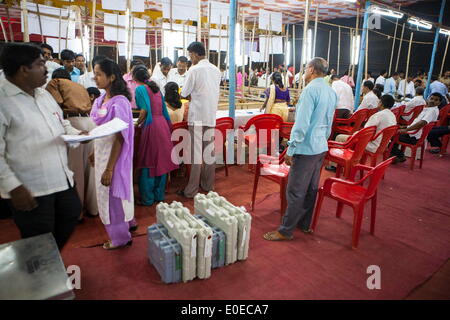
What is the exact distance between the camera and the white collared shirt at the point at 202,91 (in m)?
3.33

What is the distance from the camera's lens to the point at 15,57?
1.51 metres

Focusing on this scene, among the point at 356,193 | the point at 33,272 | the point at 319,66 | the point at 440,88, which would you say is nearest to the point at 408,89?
the point at 440,88

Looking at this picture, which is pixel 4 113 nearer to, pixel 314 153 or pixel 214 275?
pixel 214 275

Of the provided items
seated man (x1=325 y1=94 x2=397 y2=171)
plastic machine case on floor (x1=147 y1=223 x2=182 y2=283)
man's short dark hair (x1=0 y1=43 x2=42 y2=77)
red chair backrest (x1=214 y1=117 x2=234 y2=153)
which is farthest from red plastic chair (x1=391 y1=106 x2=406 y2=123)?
man's short dark hair (x1=0 y1=43 x2=42 y2=77)

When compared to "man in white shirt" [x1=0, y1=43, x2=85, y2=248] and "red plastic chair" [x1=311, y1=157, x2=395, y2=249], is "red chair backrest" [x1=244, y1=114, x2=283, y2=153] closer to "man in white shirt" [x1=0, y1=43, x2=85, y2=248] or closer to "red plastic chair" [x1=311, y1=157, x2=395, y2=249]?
"red plastic chair" [x1=311, y1=157, x2=395, y2=249]

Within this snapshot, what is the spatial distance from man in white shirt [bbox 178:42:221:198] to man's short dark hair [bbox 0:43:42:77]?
1905 mm

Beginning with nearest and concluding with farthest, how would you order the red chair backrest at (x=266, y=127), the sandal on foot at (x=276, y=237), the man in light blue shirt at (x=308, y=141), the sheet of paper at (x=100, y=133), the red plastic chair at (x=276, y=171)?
the sheet of paper at (x=100, y=133) < the man in light blue shirt at (x=308, y=141) < the sandal on foot at (x=276, y=237) < the red plastic chair at (x=276, y=171) < the red chair backrest at (x=266, y=127)

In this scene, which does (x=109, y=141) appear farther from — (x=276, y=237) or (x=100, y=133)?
(x=276, y=237)

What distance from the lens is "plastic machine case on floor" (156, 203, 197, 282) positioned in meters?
2.02

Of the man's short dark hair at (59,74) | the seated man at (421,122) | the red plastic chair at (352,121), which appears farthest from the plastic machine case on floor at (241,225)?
the seated man at (421,122)

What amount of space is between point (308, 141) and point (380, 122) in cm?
205

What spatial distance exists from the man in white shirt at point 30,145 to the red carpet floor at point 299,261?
28.4 inches

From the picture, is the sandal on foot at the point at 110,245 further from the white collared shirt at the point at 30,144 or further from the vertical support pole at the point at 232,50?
the vertical support pole at the point at 232,50

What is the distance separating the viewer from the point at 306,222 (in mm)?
2914
